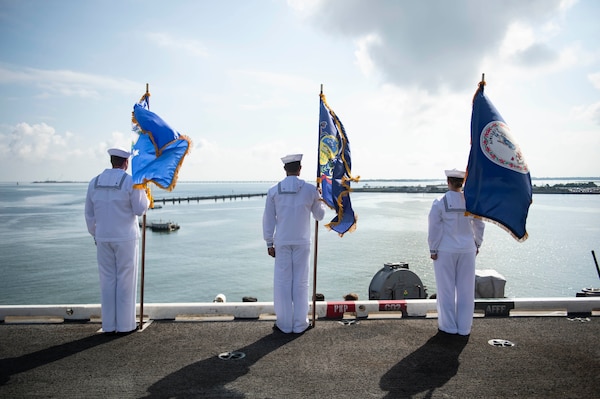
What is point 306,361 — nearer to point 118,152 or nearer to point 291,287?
point 291,287

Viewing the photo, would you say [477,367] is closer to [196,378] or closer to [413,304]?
[413,304]

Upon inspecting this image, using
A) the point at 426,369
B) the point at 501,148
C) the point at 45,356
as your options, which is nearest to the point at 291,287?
the point at 426,369

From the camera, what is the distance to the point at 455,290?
5.60 metres

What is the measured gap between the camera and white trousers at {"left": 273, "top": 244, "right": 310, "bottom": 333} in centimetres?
553

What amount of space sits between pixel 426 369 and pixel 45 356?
4.08 m

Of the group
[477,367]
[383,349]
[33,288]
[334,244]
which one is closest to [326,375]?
[383,349]

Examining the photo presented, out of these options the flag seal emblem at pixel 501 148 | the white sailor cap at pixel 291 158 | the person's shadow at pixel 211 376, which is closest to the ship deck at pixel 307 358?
the person's shadow at pixel 211 376

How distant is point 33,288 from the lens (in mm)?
34719

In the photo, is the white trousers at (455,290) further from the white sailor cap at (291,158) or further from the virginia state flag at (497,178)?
A: the white sailor cap at (291,158)

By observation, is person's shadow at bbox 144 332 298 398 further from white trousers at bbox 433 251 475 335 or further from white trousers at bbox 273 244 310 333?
white trousers at bbox 433 251 475 335

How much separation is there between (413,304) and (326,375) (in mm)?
2540

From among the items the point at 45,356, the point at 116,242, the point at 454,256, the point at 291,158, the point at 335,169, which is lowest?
the point at 45,356

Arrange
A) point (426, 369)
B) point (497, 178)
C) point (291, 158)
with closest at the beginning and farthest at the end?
point (426, 369) → point (497, 178) → point (291, 158)

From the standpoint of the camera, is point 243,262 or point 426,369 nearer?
point 426,369
